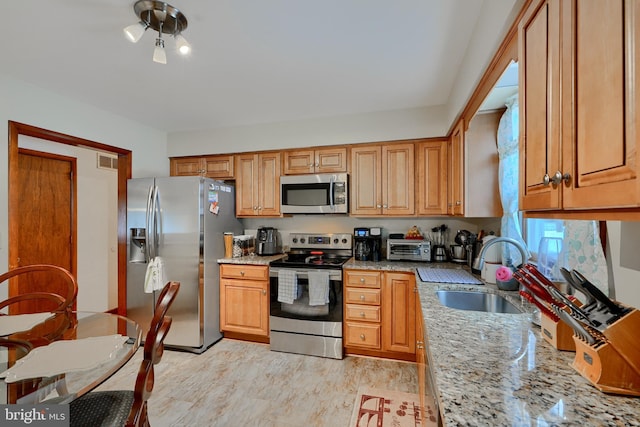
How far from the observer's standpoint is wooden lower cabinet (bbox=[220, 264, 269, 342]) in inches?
114

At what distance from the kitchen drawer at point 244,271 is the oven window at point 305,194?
769 millimetres

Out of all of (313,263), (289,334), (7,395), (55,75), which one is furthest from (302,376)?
(55,75)

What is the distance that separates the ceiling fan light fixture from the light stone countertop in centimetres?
192

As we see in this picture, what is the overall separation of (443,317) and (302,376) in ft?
5.15

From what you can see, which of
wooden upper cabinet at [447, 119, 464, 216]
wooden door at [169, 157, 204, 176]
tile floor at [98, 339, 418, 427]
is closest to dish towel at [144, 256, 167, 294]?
tile floor at [98, 339, 418, 427]

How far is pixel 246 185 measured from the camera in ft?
10.8

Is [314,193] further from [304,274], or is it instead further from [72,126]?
[72,126]

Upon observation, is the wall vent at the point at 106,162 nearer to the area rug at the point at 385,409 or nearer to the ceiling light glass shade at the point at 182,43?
the ceiling light glass shade at the point at 182,43

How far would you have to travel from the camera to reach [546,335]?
1.06m

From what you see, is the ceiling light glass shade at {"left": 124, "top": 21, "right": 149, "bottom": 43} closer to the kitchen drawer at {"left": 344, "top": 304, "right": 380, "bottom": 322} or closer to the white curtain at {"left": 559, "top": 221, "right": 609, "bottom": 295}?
the white curtain at {"left": 559, "top": 221, "right": 609, "bottom": 295}

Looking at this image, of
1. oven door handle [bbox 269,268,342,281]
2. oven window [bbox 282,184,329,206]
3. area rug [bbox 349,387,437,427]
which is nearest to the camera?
area rug [bbox 349,387,437,427]

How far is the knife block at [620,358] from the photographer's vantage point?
2.43ft

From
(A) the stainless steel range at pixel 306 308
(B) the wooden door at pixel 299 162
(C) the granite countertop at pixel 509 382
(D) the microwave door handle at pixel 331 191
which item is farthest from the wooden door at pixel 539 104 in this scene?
(B) the wooden door at pixel 299 162

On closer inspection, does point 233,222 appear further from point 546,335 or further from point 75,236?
point 546,335
